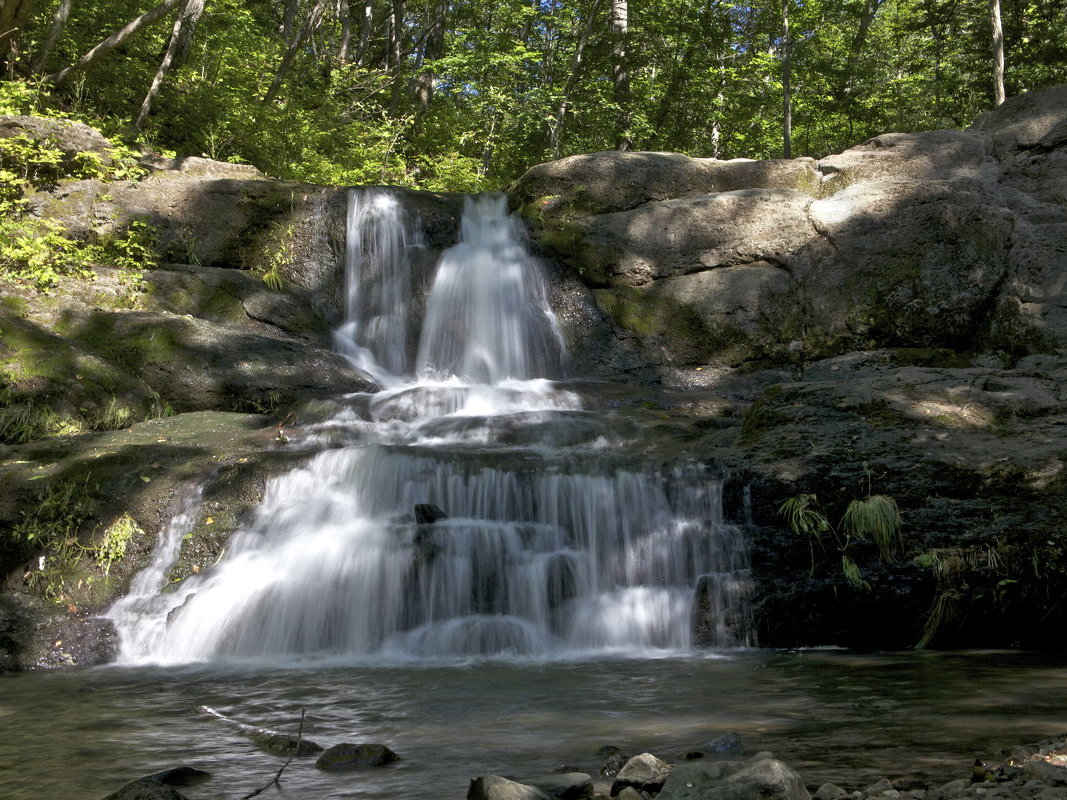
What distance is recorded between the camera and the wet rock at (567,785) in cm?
286

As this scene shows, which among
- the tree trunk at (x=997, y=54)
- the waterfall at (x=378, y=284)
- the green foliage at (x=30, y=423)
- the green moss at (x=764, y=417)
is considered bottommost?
Result: the green moss at (x=764, y=417)

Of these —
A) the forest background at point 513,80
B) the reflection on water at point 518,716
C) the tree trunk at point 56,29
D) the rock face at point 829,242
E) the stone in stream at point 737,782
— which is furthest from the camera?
the forest background at point 513,80

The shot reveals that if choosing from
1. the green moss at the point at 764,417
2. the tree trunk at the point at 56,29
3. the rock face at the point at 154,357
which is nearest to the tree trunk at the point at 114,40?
the tree trunk at the point at 56,29

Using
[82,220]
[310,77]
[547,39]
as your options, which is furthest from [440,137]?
[82,220]

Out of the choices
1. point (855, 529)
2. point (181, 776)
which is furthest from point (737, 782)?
point (855, 529)

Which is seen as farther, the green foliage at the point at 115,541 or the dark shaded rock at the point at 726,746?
the green foliage at the point at 115,541

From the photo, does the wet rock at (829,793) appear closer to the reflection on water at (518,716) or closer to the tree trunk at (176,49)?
the reflection on water at (518,716)

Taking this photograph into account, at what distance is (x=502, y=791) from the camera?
8.74 feet

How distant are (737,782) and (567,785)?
24.4 inches

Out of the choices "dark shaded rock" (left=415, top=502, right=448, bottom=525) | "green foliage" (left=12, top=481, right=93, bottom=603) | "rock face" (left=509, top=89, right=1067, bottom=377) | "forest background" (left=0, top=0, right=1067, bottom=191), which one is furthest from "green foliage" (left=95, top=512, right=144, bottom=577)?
"forest background" (left=0, top=0, right=1067, bottom=191)

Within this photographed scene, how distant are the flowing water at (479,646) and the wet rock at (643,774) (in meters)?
0.40

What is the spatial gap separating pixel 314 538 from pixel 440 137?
51.4 ft

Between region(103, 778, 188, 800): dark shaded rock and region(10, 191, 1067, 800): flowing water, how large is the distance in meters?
0.34

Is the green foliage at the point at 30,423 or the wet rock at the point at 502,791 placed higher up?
the green foliage at the point at 30,423
